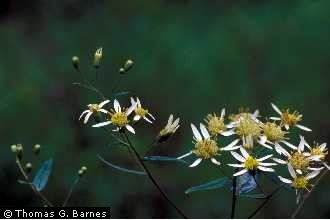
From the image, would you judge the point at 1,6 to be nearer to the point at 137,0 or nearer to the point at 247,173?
the point at 137,0

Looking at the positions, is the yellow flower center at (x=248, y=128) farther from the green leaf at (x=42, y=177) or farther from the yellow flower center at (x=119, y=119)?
the green leaf at (x=42, y=177)

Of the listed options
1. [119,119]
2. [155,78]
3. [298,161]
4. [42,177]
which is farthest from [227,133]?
[155,78]

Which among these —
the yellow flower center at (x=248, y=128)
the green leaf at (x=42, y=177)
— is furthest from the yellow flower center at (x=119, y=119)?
the yellow flower center at (x=248, y=128)

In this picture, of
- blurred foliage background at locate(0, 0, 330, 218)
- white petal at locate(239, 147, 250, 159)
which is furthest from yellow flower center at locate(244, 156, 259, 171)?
blurred foliage background at locate(0, 0, 330, 218)

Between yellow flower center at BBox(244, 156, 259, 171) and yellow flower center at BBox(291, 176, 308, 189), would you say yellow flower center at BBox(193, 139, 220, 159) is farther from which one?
yellow flower center at BBox(291, 176, 308, 189)

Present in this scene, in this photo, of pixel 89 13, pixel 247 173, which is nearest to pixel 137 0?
pixel 89 13

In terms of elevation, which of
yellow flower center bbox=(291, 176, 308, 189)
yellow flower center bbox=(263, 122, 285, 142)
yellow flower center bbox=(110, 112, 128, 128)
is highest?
yellow flower center bbox=(110, 112, 128, 128)

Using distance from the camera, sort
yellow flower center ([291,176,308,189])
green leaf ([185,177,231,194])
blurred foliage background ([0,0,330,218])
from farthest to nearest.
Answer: blurred foliage background ([0,0,330,218]), yellow flower center ([291,176,308,189]), green leaf ([185,177,231,194])

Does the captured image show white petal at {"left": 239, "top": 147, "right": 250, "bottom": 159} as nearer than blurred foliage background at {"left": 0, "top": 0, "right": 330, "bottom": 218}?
Yes
